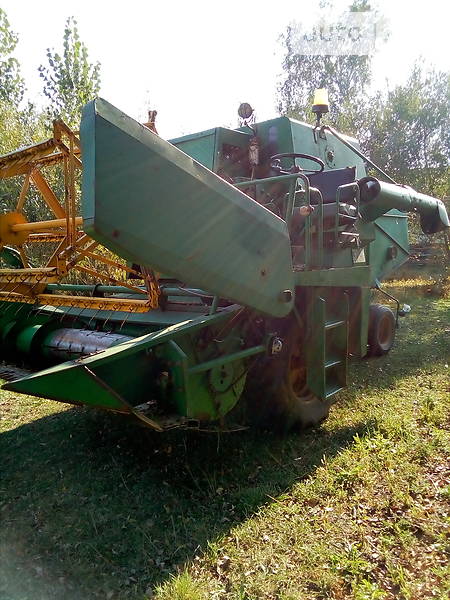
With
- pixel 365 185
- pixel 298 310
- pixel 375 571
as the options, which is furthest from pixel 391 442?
pixel 365 185

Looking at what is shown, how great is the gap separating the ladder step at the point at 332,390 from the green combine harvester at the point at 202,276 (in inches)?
0.6

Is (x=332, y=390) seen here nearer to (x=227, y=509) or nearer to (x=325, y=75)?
(x=227, y=509)

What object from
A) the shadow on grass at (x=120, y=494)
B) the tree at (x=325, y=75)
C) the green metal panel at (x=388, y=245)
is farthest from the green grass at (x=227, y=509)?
the tree at (x=325, y=75)

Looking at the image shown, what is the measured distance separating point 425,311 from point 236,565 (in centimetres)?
800

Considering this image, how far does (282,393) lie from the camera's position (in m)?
3.62

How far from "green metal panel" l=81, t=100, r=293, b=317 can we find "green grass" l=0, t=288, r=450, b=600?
1.21m

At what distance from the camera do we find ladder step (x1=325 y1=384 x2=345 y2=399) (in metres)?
3.67

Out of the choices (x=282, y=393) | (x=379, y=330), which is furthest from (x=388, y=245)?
(x=282, y=393)

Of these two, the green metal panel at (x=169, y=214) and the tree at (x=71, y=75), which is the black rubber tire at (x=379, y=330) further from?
the tree at (x=71, y=75)

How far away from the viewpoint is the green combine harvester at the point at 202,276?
2252mm

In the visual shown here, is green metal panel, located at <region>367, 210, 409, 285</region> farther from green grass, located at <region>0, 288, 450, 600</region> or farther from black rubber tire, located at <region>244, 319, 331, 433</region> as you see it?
black rubber tire, located at <region>244, 319, 331, 433</region>

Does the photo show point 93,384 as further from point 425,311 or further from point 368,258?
point 425,311

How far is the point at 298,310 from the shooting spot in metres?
3.60

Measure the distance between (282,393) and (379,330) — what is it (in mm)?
2010
